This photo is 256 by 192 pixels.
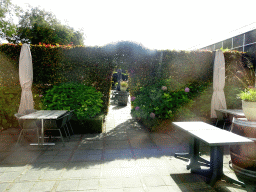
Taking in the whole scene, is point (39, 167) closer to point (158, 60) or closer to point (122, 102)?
point (158, 60)

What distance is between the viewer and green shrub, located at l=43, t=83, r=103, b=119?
551 centimetres

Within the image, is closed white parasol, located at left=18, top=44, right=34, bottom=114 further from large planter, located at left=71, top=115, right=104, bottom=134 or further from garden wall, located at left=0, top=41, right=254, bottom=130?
large planter, located at left=71, top=115, right=104, bottom=134

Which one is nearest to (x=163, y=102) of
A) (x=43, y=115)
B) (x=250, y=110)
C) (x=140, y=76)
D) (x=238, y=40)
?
(x=140, y=76)

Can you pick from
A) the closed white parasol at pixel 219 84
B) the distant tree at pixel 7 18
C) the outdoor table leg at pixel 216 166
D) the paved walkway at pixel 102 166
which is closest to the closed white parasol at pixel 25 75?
the paved walkway at pixel 102 166

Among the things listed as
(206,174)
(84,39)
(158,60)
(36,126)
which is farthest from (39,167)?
(84,39)

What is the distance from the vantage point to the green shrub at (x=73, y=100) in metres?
5.51

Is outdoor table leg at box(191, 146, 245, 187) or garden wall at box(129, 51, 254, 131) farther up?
garden wall at box(129, 51, 254, 131)

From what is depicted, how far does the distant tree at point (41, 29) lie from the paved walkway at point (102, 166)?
20.9 metres

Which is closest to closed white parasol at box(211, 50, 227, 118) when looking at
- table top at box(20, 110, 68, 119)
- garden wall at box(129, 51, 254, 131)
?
garden wall at box(129, 51, 254, 131)

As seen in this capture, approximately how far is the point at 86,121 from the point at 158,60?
3.23m

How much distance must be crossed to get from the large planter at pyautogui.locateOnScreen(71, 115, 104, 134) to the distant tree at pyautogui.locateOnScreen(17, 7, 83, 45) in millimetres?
20290

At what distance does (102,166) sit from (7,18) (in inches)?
737

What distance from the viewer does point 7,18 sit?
666 inches

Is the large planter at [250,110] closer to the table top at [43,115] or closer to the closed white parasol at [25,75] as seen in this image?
the table top at [43,115]
